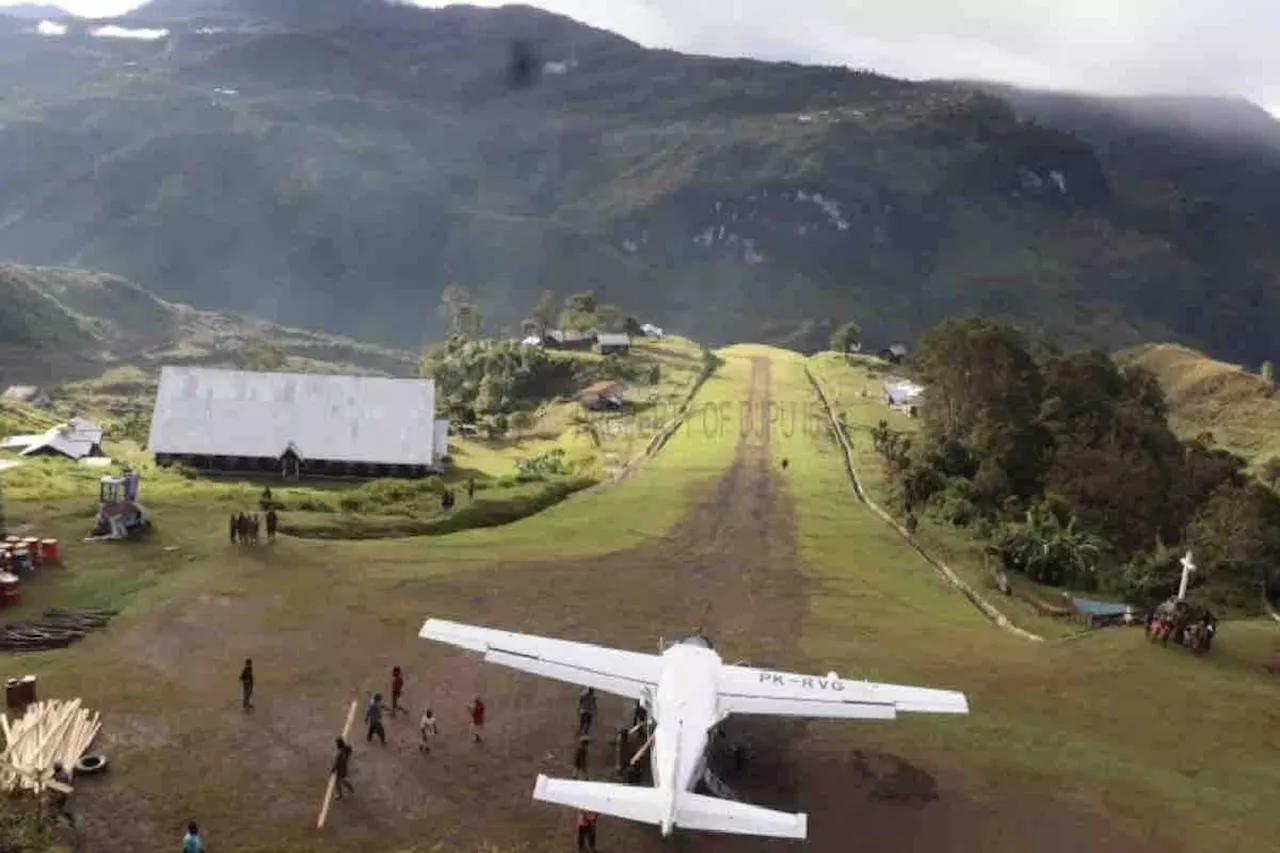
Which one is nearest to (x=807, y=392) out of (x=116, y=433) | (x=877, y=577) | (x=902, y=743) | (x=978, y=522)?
(x=978, y=522)

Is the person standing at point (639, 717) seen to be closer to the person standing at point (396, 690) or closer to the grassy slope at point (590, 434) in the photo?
the person standing at point (396, 690)

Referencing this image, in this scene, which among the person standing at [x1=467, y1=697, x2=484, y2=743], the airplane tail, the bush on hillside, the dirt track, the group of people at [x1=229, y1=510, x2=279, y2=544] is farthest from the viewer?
the bush on hillside

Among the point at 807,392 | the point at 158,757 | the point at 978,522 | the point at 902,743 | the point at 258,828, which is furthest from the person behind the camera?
the point at 807,392

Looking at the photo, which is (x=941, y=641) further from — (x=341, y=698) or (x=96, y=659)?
(x=96, y=659)

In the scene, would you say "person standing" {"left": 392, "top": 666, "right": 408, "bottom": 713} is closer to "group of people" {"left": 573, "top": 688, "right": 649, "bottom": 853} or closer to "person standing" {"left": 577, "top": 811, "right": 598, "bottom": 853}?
"group of people" {"left": 573, "top": 688, "right": 649, "bottom": 853}

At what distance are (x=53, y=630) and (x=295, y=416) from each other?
36.7m

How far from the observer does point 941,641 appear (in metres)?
41.4

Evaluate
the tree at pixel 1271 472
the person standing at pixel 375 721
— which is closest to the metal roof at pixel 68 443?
the person standing at pixel 375 721

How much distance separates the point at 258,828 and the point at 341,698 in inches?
283

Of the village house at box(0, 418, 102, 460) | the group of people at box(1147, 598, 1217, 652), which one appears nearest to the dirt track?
the group of people at box(1147, 598, 1217, 652)

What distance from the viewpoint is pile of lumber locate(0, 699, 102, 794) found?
2420 centimetres

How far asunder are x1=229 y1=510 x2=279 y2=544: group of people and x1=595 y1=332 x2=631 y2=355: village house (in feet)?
261

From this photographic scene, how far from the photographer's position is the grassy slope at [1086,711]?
29.1 m

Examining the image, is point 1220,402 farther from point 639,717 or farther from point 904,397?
point 639,717
